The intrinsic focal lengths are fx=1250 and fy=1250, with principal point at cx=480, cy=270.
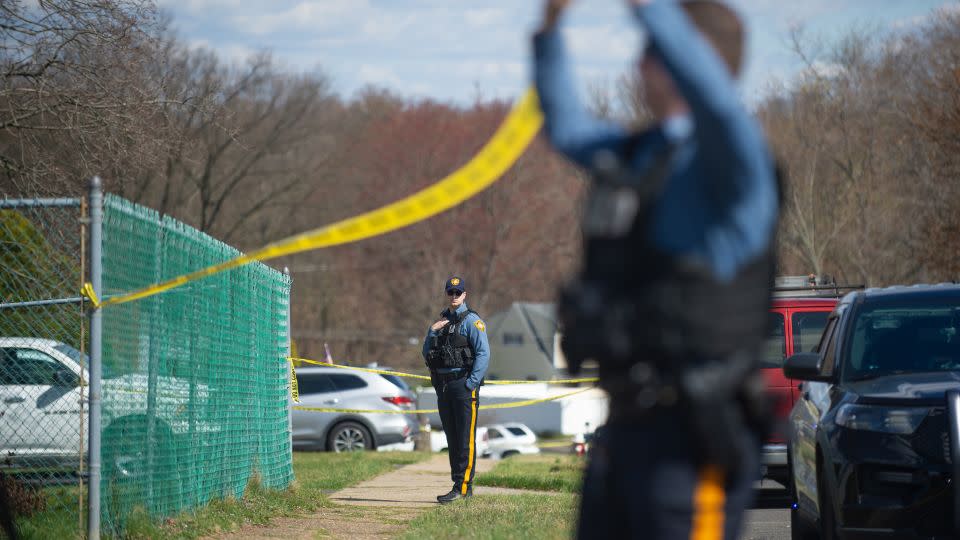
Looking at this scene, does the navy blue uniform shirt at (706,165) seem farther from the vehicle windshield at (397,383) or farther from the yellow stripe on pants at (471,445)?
the vehicle windshield at (397,383)

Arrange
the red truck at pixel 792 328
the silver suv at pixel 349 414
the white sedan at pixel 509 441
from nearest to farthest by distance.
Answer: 1. the red truck at pixel 792 328
2. the silver suv at pixel 349 414
3. the white sedan at pixel 509 441

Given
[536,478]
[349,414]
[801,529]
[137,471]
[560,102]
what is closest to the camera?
[560,102]

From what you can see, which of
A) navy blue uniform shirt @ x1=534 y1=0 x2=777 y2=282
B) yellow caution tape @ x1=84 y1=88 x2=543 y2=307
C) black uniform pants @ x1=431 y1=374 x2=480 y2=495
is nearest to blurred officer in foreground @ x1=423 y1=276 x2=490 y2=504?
black uniform pants @ x1=431 y1=374 x2=480 y2=495

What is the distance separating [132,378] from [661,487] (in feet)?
17.5

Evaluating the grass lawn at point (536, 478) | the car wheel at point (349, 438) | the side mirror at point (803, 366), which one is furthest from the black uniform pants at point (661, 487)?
the car wheel at point (349, 438)

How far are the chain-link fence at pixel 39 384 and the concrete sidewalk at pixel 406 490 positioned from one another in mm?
2717

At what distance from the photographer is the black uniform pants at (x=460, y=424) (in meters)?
11.5

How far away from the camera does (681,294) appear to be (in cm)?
302

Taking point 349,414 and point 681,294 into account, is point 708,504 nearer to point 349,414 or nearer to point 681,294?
point 681,294

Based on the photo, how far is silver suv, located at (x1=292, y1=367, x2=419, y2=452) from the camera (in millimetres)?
21703

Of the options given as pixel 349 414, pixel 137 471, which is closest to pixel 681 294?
pixel 137 471

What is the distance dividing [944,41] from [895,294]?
27.7 meters

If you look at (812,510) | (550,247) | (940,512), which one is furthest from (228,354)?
(550,247)

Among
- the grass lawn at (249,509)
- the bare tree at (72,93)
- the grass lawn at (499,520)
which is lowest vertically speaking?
the grass lawn at (499,520)
